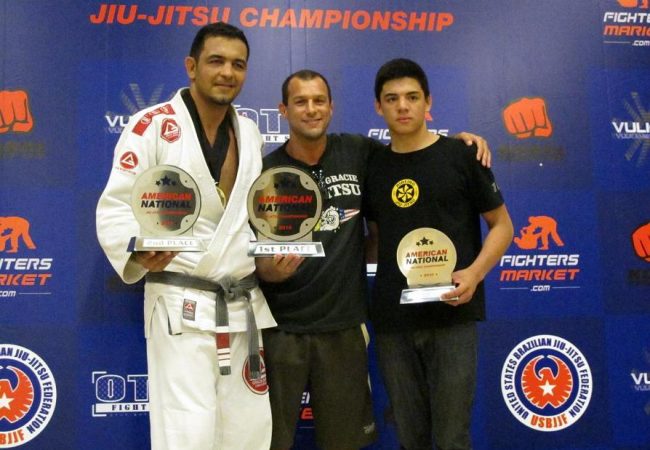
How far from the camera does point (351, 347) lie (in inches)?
97.4

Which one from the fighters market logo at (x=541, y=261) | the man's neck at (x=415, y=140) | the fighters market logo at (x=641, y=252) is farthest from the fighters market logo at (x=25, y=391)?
the fighters market logo at (x=641, y=252)

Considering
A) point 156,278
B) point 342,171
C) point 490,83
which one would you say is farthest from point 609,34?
point 156,278

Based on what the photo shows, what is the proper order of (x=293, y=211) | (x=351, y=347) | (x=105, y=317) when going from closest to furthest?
(x=293, y=211), (x=351, y=347), (x=105, y=317)

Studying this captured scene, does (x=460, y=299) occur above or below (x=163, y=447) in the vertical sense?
above

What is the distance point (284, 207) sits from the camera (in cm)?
216

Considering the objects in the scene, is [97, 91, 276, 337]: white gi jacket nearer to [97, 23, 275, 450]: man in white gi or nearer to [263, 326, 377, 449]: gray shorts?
→ [97, 23, 275, 450]: man in white gi

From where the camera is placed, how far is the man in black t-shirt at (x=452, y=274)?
226 cm

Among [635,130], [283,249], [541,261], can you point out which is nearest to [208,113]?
[283,249]

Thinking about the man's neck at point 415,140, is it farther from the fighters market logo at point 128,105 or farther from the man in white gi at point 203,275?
the fighters market logo at point 128,105

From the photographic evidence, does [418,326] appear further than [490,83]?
No

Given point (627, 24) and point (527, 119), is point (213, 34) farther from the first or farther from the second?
point (627, 24)

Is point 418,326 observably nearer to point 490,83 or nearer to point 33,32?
point 490,83

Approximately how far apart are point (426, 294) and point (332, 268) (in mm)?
445

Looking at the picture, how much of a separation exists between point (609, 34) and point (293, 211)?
2.41 metres
